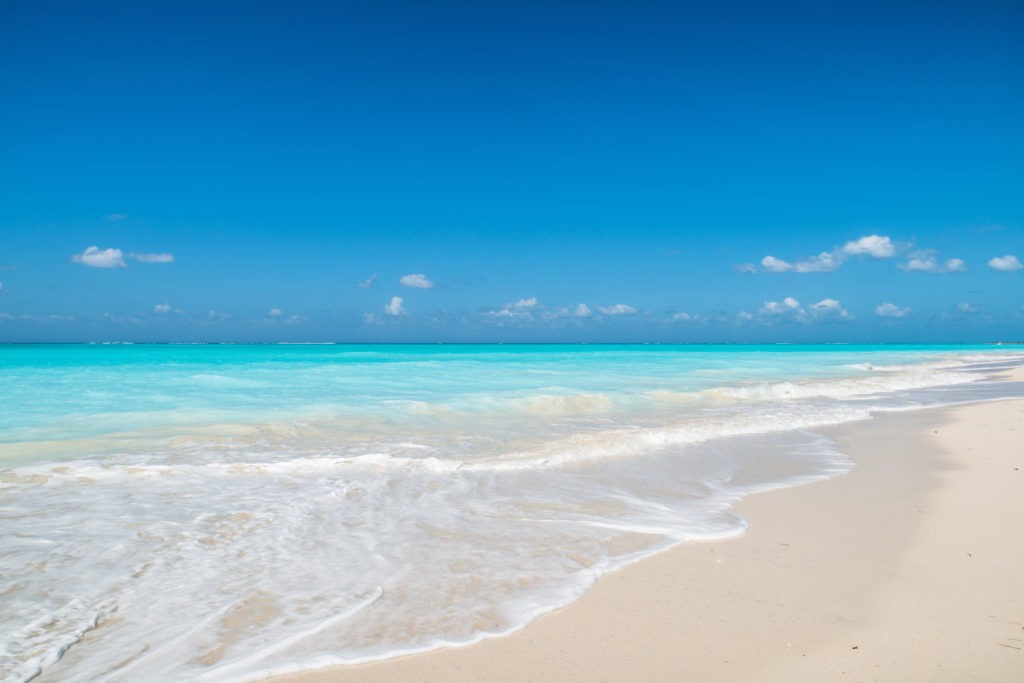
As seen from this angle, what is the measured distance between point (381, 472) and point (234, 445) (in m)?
3.39

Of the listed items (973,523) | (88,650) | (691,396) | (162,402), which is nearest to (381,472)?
(88,650)

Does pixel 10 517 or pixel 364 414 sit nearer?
pixel 10 517

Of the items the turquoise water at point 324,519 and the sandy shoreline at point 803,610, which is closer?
the sandy shoreline at point 803,610

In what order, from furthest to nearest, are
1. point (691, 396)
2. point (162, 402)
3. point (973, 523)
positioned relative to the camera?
point (691, 396)
point (162, 402)
point (973, 523)

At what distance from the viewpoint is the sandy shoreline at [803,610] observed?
3041 mm

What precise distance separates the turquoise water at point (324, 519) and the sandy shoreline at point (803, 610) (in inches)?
11.8

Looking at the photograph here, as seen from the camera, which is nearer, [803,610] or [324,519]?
[803,610]

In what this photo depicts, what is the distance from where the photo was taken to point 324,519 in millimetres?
5727

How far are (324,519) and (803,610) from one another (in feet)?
14.0

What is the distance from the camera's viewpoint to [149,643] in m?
3.35

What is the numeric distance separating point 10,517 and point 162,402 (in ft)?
35.3

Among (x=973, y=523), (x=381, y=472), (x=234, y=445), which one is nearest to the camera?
(x=973, y=523)

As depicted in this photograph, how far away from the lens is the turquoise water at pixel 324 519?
348 cm

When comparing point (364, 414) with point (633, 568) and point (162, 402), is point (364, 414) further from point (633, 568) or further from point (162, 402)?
point (633, 568)
